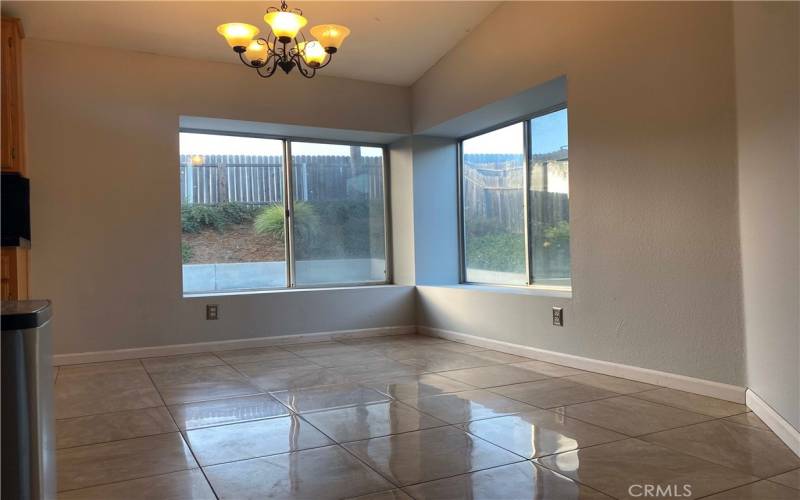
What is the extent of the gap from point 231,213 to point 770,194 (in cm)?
440

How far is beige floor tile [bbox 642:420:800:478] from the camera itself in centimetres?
215

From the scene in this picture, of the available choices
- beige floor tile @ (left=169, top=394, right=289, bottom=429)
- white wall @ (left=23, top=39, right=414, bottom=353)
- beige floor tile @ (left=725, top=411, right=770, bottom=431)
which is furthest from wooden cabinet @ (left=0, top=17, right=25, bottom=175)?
beige floor tile @ (left=725, top=411, right=770, bottom=431)

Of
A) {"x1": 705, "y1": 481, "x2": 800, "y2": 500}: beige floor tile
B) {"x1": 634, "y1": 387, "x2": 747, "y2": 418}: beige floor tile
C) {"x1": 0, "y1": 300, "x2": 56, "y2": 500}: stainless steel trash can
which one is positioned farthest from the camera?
{"x1": 634, "y1": 387, "x2": 747, "y2": 418}: beige floor tile

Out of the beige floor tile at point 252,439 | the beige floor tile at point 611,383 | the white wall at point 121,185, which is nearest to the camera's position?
the beige floor tile at point 252,439

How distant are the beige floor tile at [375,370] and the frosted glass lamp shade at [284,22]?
2.17 m

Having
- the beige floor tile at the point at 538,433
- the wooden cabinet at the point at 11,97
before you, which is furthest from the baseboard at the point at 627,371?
the wooden cabinet at the point at 11,97

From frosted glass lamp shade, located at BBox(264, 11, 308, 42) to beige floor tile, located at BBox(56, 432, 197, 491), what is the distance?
228cm

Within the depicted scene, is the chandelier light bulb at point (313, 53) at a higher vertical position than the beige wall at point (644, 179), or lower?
higher

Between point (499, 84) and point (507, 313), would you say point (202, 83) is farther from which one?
point (507, 313)

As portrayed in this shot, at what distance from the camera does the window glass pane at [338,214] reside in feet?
19.3

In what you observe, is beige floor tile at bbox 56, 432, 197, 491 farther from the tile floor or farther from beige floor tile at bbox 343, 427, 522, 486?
beige floor tile at bbox 343, 427, 522, 486

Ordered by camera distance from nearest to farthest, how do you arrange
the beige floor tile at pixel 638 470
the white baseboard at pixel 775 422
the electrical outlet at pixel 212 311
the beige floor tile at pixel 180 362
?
1. the beige floor tile at pixel 638 470
2. the white baseboard at pixel 775 422
3. the beige floor tile at pixel 180 362
4. the electrical outlet at pixel 212 311

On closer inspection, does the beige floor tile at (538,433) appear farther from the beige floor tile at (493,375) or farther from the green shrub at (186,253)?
the green shrub at (186,253)

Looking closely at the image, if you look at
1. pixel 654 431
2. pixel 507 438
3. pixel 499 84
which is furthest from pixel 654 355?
pixel 499 84
